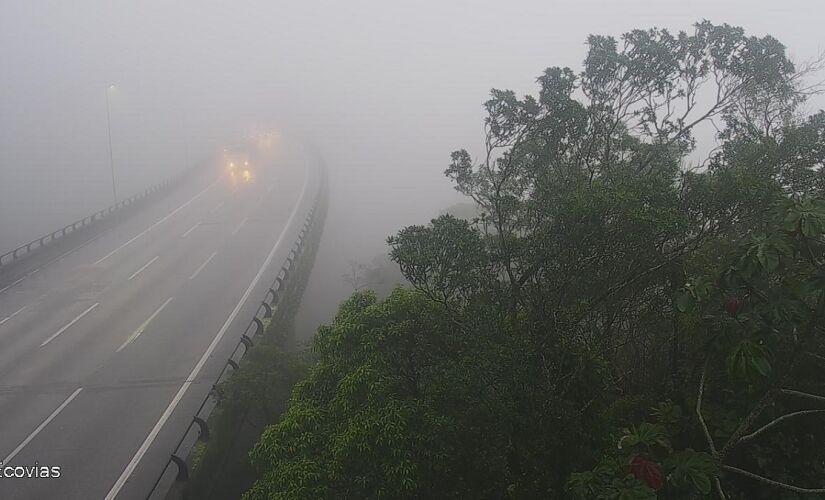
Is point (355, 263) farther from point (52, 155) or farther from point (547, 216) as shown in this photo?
point (52, 155)

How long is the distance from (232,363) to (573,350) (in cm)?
1122

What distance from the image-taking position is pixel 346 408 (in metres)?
8.82

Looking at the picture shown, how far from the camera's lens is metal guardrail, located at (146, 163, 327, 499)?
12188mm

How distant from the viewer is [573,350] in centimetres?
845

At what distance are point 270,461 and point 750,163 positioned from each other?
9261mm

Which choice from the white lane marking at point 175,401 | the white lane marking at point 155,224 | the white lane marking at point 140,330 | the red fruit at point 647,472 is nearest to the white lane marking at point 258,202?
the white lane marking at point 155,224

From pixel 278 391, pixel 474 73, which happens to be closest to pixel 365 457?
pixel 278 391

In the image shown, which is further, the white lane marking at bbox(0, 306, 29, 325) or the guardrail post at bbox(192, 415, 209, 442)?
the white lane marking at bbox(0, 306, 29, 325)

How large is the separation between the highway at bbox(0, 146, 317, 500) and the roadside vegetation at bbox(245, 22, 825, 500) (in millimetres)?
5750

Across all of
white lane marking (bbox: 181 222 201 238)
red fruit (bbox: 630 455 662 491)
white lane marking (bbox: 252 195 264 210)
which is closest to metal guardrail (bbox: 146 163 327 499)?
white lane marking (bbox: 181 222 201 238)

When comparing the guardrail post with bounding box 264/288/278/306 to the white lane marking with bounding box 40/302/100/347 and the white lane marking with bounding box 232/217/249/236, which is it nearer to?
the white lane marking with bounding box 40/302/100/347

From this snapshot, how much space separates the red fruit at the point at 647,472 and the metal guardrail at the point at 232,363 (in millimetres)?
10286

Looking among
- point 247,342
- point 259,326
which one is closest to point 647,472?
point 247,342

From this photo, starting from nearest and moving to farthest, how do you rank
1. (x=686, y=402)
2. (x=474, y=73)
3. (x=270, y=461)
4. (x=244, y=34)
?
(x=686, y=402) < (x=270, y=461) < (x=474, y=73) < (x=244, y=34)
